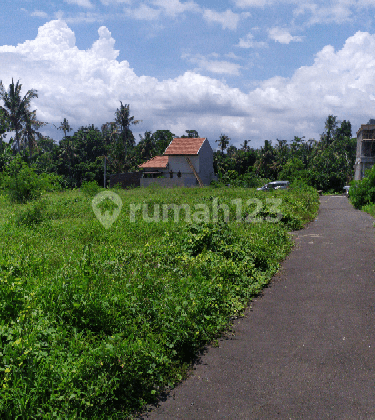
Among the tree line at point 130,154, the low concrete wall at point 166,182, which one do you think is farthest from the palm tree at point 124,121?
the low concrete wall at point 166,182

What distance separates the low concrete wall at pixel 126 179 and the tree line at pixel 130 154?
20.2ft

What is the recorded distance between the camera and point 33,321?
4.10m

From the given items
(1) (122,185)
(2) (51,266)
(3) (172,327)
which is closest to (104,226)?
(2) (51,266)

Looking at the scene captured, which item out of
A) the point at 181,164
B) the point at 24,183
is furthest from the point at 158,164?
the point at 24,183

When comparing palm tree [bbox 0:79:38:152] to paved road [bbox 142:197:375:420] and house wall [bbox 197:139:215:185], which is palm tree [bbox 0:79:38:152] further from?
paved road [bbox 142:197:375:420]

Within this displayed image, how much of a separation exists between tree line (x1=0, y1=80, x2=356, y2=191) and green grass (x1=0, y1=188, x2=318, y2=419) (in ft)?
82.1

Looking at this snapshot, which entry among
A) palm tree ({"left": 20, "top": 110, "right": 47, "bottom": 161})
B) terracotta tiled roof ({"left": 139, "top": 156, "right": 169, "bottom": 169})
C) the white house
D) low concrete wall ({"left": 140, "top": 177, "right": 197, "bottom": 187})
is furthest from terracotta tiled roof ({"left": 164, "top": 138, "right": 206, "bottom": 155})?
palm tree ({"left": 20, "top": 110, "right": 47, "bottom": 161})

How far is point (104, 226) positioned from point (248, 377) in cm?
746

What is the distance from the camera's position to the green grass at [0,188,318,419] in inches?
132

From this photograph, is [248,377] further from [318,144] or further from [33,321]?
[318,144]

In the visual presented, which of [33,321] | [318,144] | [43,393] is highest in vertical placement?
[318,144]

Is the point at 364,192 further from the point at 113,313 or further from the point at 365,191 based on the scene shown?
the point at 113,313

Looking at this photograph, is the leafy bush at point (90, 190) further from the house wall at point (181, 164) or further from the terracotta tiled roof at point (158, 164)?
the terracotta tiled roof at point (158, 164)

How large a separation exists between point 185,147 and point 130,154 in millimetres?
13871
